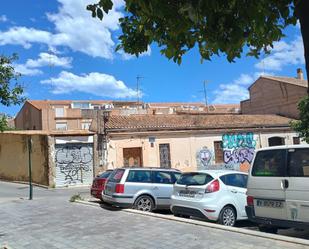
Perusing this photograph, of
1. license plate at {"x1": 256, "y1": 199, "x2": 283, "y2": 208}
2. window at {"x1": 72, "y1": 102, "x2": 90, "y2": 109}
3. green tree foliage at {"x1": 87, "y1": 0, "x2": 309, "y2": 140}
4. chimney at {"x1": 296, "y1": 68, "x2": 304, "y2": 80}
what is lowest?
license plate at {"x1": 256, "y1": 199, "x2": 283, "y2": 208}

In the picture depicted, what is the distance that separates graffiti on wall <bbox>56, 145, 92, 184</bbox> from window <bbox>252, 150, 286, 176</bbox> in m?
20.2

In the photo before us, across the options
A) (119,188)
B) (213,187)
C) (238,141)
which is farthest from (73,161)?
(213,187)

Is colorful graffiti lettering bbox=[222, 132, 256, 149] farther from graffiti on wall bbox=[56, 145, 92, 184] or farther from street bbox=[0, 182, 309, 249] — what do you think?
street bbox=[0, 182, 309, 249]

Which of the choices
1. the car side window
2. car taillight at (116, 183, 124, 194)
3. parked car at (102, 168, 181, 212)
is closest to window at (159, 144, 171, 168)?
the car side window

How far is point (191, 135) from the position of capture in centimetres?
3325

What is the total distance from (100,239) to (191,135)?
24.2m

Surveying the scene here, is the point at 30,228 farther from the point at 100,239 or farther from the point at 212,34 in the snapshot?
Result: the point at 212,34

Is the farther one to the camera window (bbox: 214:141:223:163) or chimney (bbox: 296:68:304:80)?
chimney (bbox: 296:68:304:80)

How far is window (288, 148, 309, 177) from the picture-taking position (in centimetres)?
845

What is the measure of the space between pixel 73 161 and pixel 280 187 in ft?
69.1

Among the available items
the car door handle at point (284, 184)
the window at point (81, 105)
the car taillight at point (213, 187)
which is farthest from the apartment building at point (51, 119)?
the car door handle at point (284, 184)

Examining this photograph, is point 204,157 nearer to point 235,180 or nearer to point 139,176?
point 139,176

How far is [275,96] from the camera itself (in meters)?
46.4

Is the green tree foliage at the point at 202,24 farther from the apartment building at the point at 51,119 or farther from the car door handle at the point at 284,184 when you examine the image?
the apartment building at the point at 51,119
